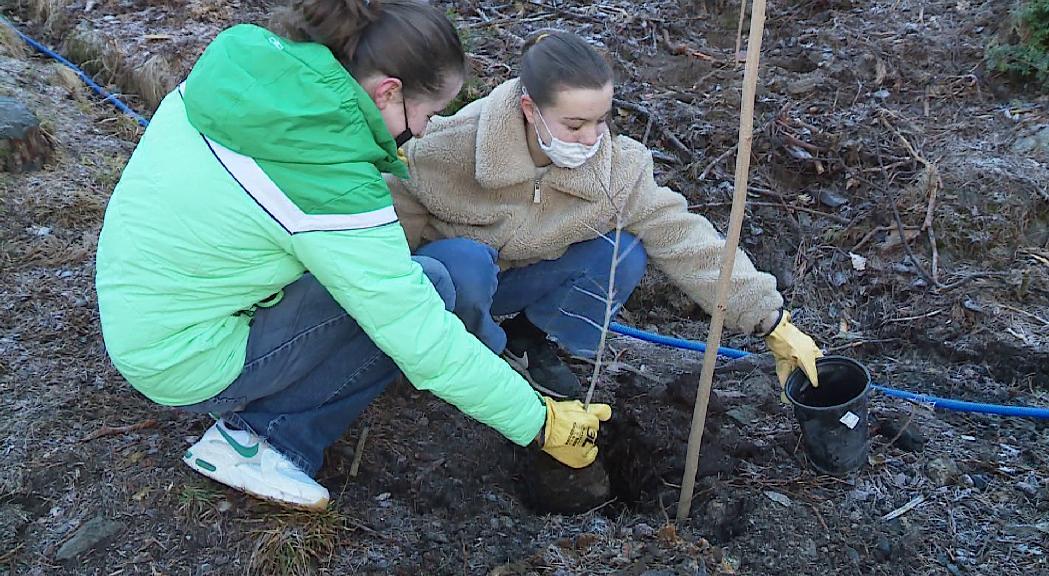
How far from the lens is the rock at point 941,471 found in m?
2.21

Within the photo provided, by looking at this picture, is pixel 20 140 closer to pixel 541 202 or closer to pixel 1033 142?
pixel 541 202

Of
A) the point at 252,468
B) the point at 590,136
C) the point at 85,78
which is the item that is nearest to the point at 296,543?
the point at 252,468

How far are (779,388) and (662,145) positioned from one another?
4.87 ft

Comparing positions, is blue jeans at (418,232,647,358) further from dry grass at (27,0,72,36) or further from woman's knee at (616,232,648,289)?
dry grass at (27,0,72,36)

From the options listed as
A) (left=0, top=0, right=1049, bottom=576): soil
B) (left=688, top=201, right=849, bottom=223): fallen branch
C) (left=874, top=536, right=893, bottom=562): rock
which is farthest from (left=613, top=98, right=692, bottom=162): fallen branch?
(left=874, top=536, right=893, bottom=562): rock

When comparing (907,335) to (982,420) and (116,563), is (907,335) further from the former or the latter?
(116,563)

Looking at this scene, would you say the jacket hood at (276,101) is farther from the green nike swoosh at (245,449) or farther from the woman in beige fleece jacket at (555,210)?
the green nike swoosh at (245,449)

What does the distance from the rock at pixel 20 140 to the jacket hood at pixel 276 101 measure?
220 cm

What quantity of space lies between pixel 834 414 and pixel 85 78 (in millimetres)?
4033

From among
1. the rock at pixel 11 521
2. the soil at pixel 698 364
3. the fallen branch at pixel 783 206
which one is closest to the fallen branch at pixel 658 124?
the soil at pixel 698 364

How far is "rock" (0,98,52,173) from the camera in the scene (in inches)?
128

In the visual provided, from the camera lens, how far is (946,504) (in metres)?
2.14

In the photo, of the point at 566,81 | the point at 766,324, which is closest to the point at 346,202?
the point at 566,81

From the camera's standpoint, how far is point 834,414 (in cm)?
208
